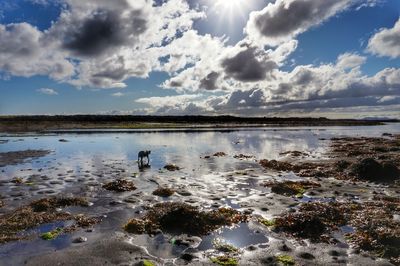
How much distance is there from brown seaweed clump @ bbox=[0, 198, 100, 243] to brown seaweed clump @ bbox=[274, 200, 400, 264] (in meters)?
8.58

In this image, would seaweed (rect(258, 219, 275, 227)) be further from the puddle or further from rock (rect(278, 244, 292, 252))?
rock (rect(278, 244, 292, 252))

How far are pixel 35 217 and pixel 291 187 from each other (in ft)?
46.4

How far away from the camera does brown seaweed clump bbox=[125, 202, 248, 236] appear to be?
13.5m

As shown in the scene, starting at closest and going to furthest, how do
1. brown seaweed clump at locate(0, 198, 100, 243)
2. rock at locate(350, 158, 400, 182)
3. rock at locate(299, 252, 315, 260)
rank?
rock at locate(299, 252, 315, 260)
brown seaweed clump at locate(0, 198, 100, 243)
rock at locate(350, 158, 400, 182)

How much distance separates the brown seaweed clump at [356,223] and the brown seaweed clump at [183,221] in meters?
2.26

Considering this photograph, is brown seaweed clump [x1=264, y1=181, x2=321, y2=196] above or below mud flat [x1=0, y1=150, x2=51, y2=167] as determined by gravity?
below

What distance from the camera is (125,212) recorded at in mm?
16156

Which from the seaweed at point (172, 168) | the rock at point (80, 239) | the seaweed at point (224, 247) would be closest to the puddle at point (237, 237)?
the seaweed at point (224, 247)

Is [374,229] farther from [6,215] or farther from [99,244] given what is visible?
[6,215]

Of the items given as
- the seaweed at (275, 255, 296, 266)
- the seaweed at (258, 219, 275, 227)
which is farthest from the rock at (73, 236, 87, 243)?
the seaweed at (258, 219, 275, 227)

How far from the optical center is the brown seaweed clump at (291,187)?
19.9 m

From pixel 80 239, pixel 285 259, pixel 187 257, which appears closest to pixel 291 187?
pixel 285 259

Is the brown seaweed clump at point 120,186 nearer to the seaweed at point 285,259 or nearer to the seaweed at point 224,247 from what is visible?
the seaweed at point 224,247

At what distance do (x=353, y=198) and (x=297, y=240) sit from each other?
8055 mm
